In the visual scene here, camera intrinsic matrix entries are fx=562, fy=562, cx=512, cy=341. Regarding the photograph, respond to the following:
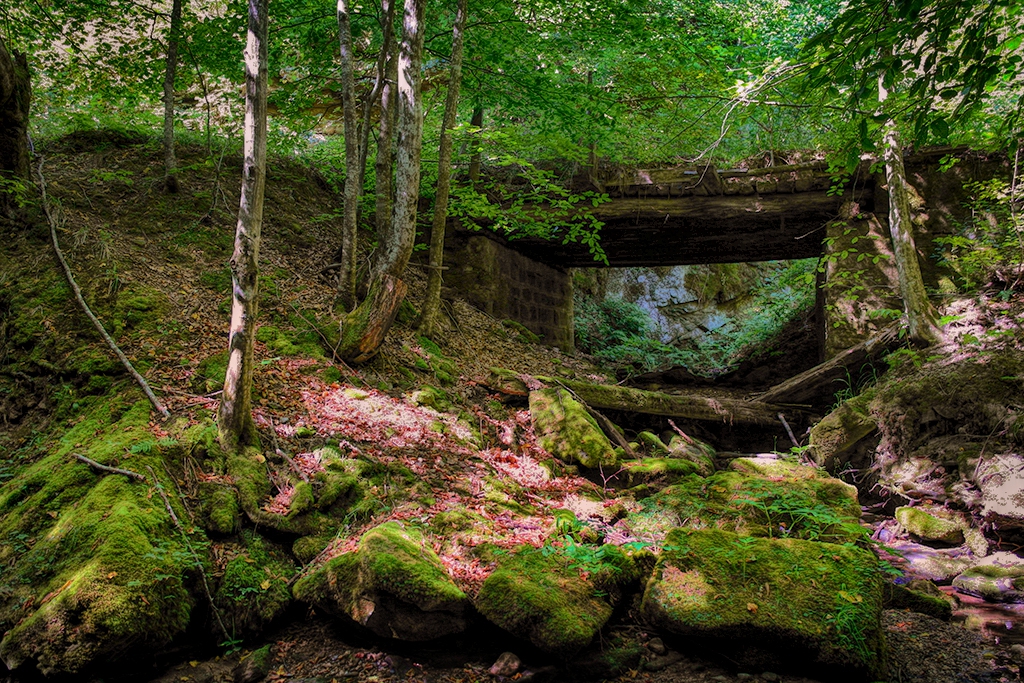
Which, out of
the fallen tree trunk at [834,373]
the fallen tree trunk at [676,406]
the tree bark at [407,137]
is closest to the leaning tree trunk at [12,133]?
the tree bark at [407,137]

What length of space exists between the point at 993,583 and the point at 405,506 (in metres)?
4.53

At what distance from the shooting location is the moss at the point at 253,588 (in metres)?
3.12

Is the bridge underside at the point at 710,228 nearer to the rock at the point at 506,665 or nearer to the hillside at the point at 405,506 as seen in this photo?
the hillside at the point at 405,506

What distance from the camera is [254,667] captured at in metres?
2.88

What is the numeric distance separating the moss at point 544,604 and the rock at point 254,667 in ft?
3.77

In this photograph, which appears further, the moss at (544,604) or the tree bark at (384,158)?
the tree bark at (384,158)

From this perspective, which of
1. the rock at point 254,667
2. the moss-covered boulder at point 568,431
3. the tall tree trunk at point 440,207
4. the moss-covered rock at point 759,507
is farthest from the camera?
the tall tree trunk at point 440,207

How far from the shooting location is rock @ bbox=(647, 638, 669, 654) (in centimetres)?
329

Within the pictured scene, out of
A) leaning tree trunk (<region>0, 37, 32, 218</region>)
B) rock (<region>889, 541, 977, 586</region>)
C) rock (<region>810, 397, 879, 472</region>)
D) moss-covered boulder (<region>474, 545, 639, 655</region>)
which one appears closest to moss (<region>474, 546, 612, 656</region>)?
moss-covered boulder (<region>474, 545, 639, 655</region>)

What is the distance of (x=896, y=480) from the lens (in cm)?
629

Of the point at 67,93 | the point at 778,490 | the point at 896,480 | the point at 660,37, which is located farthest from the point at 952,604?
the point at 67,93

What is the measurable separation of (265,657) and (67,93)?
981 cm

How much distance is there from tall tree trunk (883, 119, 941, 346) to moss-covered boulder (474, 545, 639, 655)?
566 centimetres

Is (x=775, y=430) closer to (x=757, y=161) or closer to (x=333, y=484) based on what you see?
(x=757, y=161)
